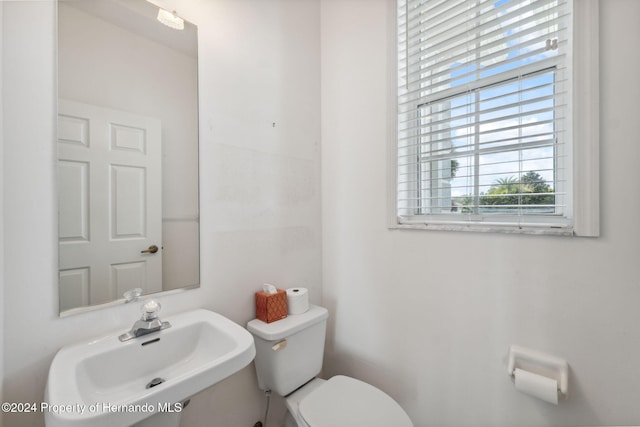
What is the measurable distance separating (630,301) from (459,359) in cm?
59

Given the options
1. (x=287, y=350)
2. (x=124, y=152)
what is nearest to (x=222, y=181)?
(x=124, y=152)

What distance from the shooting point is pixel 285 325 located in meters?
1.16

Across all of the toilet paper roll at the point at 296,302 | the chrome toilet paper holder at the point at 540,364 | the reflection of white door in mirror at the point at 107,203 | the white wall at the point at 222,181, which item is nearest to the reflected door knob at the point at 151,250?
the reflection of white door in mirror at the point at 107,203

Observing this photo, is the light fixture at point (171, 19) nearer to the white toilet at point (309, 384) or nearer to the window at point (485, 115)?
the window at point (485, 115)

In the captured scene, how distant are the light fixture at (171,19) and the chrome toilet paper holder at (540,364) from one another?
5.83 ft

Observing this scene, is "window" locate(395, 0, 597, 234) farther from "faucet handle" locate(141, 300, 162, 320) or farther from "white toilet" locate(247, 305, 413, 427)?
"faucet handle" locate(141, 300, 162, 320)

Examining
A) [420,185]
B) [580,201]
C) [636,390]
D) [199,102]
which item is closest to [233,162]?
[199,102]

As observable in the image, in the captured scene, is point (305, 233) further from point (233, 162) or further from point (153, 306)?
point (153, 306)

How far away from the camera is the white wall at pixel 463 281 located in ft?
2.65

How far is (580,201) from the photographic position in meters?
0.85

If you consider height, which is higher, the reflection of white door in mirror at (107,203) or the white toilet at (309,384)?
the reflection of white door in mirror at (107,203)

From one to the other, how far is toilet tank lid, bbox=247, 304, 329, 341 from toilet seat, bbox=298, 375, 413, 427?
29 centimetres

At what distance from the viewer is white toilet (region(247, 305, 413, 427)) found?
101cm

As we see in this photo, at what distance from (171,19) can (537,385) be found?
1.85 m
